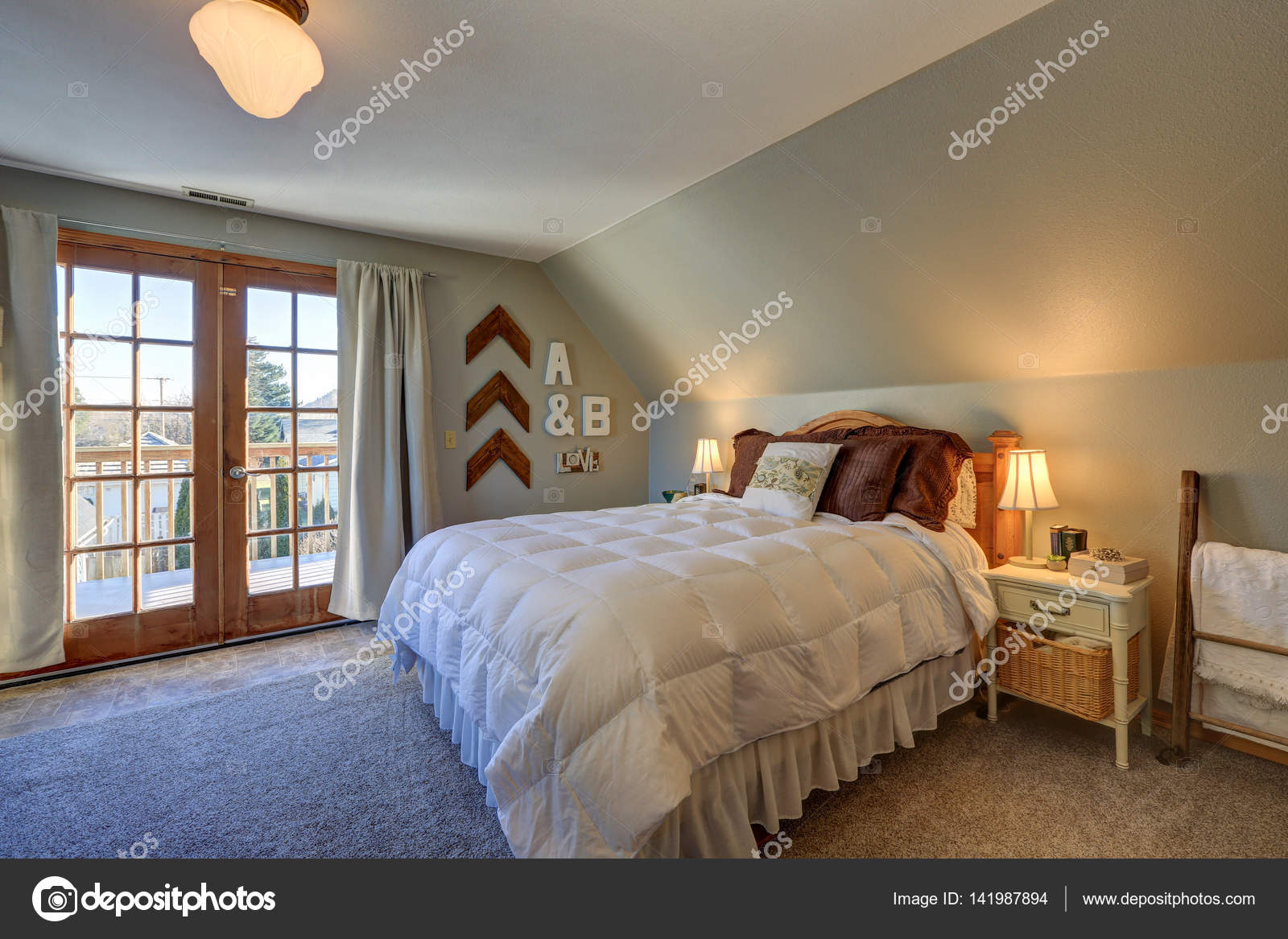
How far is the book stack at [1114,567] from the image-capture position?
7.06 ft

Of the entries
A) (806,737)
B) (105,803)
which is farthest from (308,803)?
(806,737)

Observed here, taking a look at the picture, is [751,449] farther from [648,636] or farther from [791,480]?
[648,636]

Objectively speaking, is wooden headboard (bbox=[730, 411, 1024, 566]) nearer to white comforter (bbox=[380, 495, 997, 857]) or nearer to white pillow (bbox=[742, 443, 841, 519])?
white comforter (bbox=[380, 495, 997, 857])

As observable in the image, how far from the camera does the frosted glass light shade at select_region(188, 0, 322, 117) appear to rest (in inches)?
62.5

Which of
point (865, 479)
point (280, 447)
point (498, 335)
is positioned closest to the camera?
point (865, 479)

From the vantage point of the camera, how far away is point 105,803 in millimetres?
1886

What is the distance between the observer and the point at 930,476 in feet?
8.63

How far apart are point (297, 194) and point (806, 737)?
347 centimetres

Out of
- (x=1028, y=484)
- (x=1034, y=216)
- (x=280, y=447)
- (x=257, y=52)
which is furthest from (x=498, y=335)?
(x=1028, y=484)

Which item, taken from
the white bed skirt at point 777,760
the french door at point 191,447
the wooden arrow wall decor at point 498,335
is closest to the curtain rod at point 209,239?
the french door at point 191,447

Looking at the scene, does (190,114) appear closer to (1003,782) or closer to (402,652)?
(402,652)

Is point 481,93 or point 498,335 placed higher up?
point 481,93

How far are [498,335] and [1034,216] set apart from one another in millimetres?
3168

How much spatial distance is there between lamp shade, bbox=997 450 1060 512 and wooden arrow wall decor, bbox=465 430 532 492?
302 centimetres
